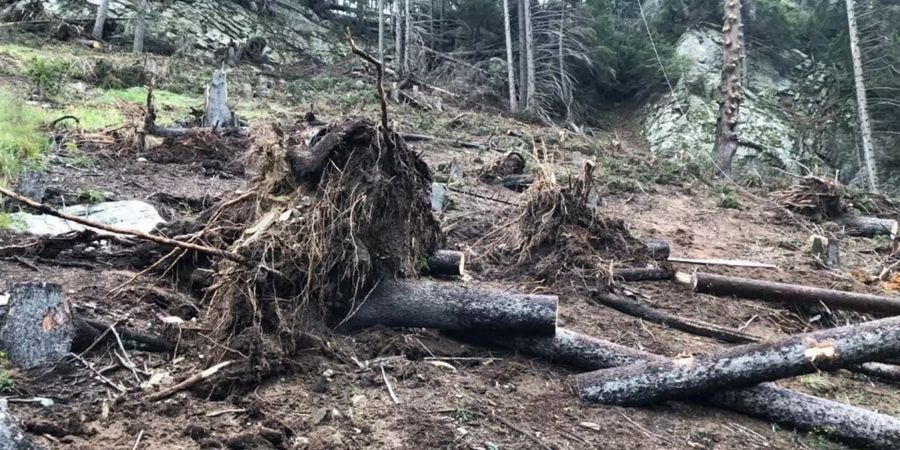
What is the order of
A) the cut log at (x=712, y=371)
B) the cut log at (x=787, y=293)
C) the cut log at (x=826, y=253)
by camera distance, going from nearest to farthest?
1. the cut log at (x=712, y=371)
2. the cut log at (x=787, y=293)
3. the cut log at (x=826, y=253)

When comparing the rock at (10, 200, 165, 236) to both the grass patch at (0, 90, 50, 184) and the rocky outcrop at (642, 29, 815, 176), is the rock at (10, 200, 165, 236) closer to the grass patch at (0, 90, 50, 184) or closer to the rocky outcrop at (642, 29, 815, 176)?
the grass patch at (0, 90, 50, 184)

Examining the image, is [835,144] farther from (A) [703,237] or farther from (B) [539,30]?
(A) [703,237]

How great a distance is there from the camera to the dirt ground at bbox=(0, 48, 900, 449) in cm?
326

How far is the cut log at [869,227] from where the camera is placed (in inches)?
405

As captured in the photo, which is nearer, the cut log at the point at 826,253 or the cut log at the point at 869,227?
the cut log at the point at 826,253

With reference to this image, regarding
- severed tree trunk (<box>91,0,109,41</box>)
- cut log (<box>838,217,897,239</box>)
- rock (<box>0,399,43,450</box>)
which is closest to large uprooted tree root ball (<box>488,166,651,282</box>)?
rock (<box>0,399,43,450</box>)

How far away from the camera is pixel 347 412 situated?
3.60 meters

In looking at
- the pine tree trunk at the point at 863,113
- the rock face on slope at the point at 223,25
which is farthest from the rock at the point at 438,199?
the rock face on slope at the point at 223,25

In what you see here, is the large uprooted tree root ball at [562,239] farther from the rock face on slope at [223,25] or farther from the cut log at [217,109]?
the rock face on slope at [223,25]

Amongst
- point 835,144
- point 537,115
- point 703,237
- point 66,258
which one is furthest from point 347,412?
point 835,144

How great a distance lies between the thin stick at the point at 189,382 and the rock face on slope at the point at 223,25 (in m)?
20.4

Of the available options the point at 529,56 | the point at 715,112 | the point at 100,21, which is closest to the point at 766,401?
the point at 529,56

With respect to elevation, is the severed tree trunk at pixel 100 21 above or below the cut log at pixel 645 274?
above

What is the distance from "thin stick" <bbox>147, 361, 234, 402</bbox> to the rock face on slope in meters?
20.4
